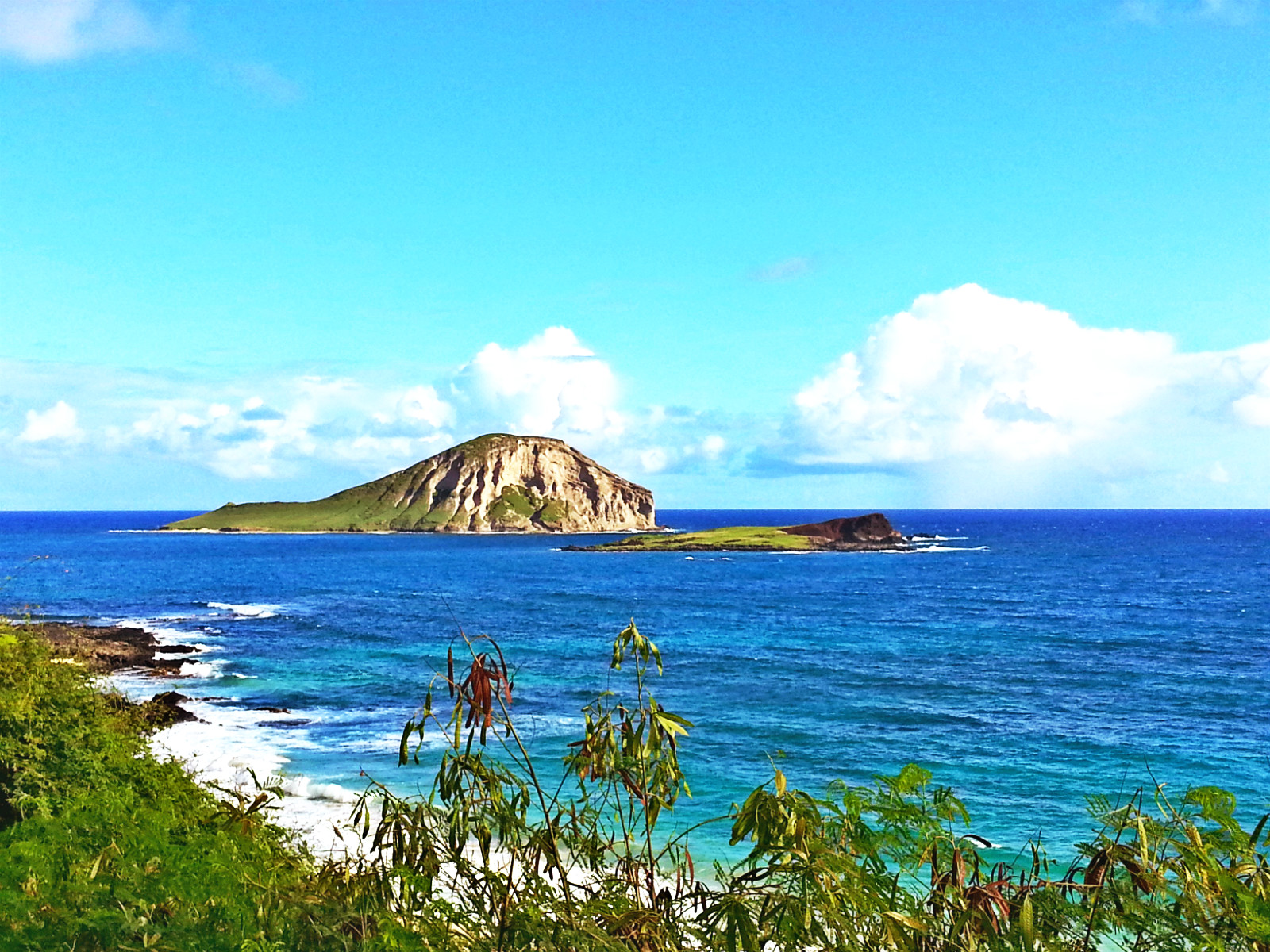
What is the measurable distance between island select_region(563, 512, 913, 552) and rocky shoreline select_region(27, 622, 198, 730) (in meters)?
104

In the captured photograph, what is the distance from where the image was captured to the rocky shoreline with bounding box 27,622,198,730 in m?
35.9

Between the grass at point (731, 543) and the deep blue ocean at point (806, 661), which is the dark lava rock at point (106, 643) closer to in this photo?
the deep blue ocean at point (806, 661)

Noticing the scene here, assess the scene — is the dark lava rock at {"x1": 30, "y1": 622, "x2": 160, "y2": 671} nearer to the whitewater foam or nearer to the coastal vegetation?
the whitewater foam

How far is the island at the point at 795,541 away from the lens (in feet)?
496

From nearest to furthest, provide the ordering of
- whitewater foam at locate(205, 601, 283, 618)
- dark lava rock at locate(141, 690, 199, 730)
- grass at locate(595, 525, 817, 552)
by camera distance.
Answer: dark lava rock at locate(141, 690, 199, 730), whitewater foam at locate(205, 601, 283, 618), grass at locate(595, 525, 817, 552)

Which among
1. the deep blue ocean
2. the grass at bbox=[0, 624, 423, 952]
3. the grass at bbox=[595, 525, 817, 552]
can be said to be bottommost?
the deep blue ocean

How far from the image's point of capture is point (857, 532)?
160m

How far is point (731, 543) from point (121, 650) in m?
116

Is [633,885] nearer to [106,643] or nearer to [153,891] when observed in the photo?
[153,891]

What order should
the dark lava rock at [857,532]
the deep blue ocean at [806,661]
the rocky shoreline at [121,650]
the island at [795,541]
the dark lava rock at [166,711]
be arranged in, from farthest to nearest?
1. the dark lava rock at [857,532]
2. the island at [795,541]
3. the rocky shoreline at [121,650]
4. the deep blue ocean at [806,661]
5. the dark lava rock at [166,711]

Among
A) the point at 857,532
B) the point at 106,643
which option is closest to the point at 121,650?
the point at 106,643

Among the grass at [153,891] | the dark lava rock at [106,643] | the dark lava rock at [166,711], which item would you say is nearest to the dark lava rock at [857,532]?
the dark lava rock at [106,643]

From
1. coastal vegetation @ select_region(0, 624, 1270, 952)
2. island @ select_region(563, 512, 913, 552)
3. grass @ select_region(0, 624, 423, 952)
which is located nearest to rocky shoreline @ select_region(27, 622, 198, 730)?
grass @ select_region(0, 624, 423, 952)

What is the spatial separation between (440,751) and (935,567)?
312 ft
